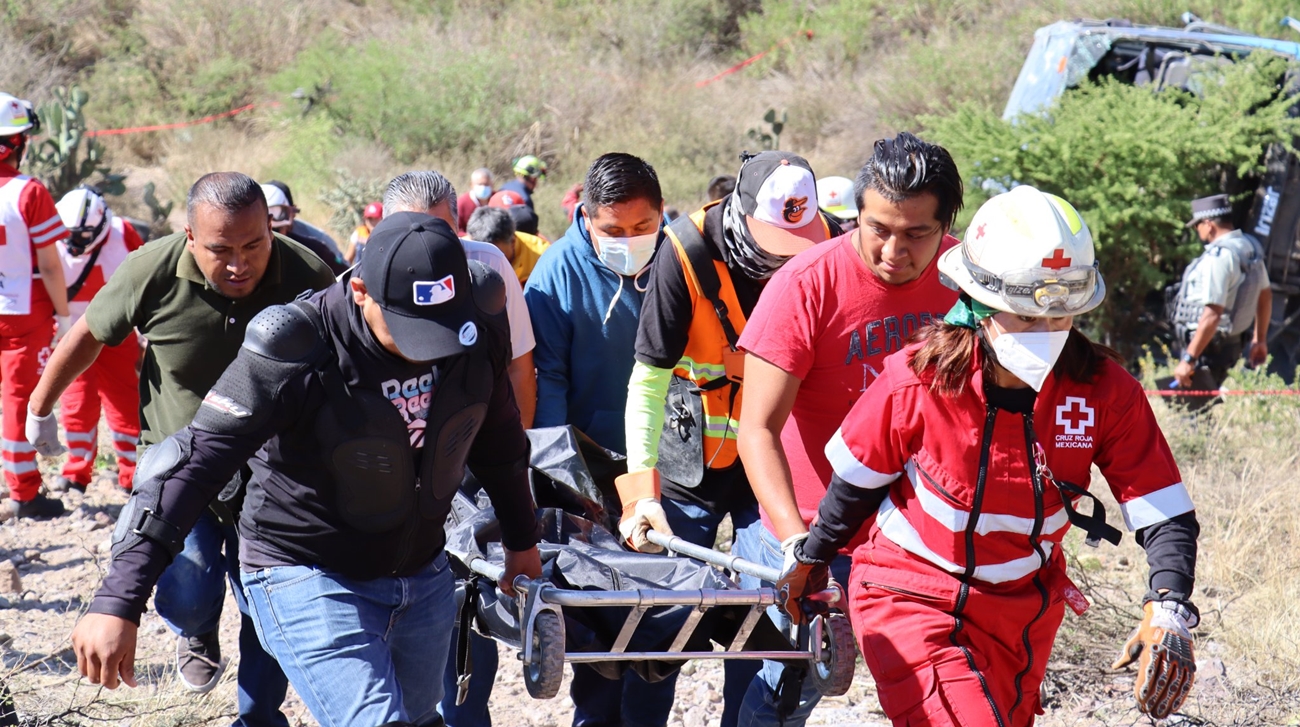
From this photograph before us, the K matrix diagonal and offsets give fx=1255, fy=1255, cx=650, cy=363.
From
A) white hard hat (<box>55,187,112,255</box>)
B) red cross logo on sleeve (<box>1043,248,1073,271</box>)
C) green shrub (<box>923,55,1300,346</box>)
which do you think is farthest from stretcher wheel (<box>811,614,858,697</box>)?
green shrub (<box>923,55,1300,346</box>)

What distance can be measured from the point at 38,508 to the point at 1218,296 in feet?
23.3

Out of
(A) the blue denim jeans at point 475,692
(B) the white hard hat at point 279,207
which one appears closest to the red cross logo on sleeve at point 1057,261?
(A) the blue denim jeans at point 475,692

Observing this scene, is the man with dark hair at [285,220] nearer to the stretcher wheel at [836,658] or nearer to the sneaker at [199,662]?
the sneaker at [199,662]

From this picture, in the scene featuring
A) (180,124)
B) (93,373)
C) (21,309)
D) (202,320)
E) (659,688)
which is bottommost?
(180,124)

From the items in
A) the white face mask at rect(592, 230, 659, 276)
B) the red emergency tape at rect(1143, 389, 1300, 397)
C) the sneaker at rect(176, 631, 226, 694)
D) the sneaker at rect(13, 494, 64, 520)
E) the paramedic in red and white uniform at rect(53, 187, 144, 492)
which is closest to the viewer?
the sneaker at rect(176, 631, 226, 694)

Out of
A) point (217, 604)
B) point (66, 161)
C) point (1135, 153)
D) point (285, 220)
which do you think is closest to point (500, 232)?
point (285, 220)

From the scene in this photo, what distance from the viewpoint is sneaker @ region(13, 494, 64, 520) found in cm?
666

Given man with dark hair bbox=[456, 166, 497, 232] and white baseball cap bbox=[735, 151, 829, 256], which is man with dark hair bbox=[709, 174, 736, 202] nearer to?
white baseball cap bbox=[735, 151, 829, 256]

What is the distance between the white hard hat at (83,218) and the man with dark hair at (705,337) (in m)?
4.61

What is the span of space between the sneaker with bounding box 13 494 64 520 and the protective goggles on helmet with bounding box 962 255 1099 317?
19.1 feet

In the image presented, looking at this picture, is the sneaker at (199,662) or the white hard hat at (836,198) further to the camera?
the white hard hat at (836,198)

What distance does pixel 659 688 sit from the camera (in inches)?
151

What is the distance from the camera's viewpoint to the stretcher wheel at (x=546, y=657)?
8.75ft

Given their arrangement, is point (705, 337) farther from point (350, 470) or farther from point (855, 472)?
point (350, 470)
